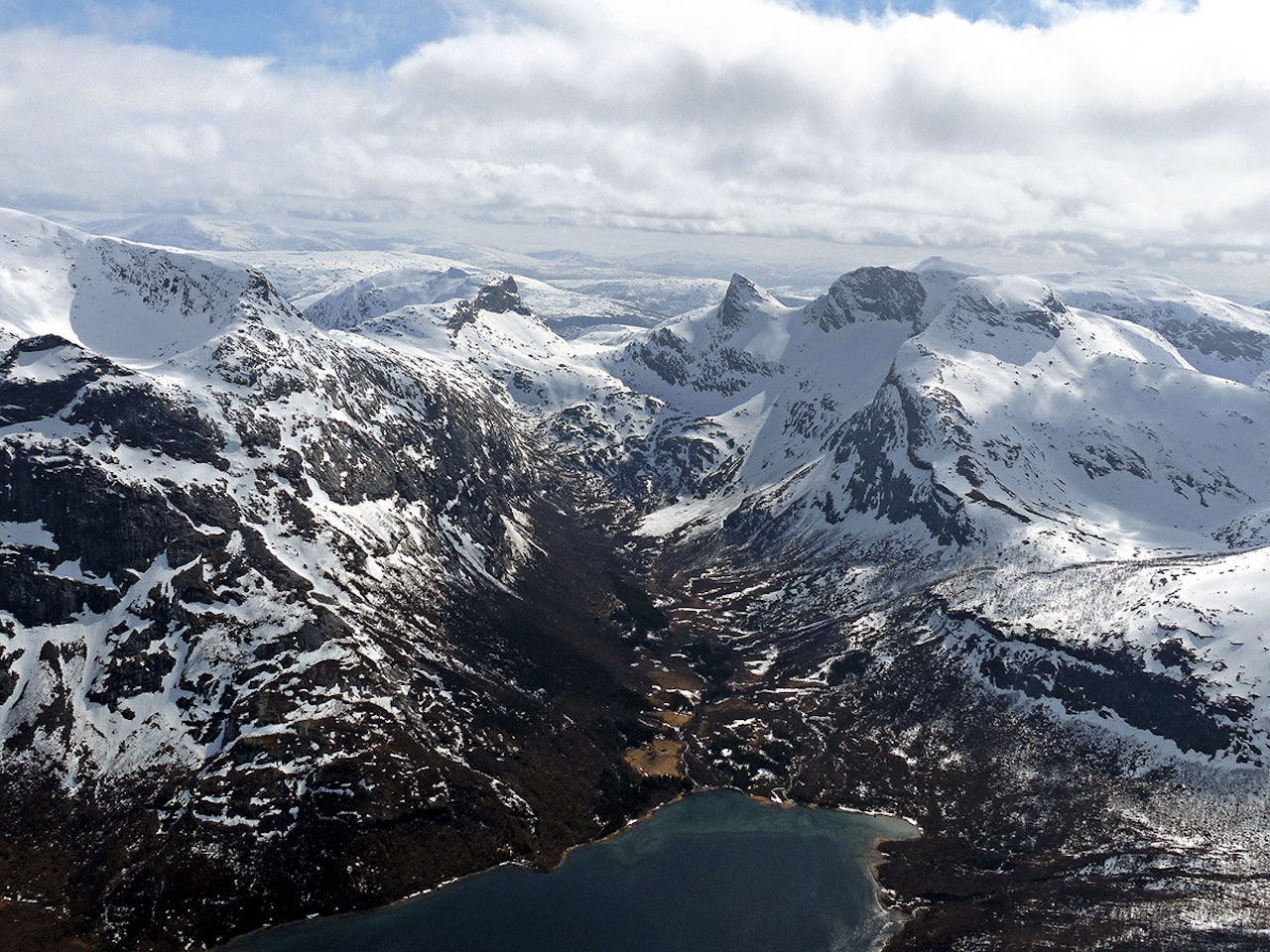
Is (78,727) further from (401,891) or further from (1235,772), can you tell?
(1235,772)

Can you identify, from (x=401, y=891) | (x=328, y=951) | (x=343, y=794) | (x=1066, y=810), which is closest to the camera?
(x=328, y=951)

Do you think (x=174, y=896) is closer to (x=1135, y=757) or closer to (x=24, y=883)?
(x=24, y=883)

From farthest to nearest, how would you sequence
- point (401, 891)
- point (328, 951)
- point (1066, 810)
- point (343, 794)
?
point (1066, 810) < point (343, 794) < point (401, 891) < point (328, 951)

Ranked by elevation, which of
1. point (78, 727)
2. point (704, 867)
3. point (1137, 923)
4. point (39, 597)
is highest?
point (39, 597)

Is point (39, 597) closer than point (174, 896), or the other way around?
point (174, 896)

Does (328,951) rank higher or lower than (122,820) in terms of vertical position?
lower

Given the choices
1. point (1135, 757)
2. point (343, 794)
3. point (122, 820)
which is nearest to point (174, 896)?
point (122, 820)

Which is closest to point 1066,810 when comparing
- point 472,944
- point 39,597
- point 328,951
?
point 472,944
